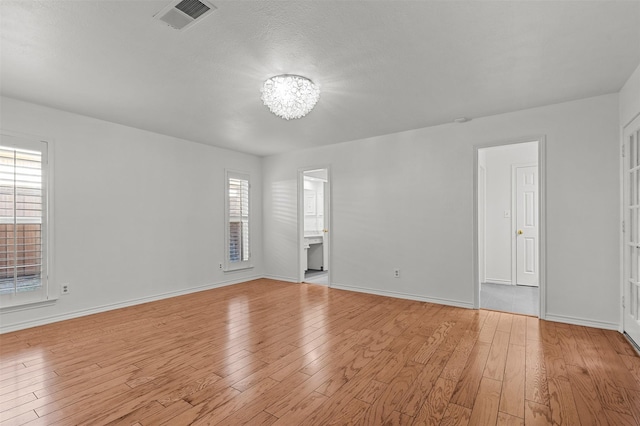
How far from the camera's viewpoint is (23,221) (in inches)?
130

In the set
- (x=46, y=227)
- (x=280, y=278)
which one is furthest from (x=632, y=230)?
(x=46, y=227)

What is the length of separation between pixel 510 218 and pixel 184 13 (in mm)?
5735

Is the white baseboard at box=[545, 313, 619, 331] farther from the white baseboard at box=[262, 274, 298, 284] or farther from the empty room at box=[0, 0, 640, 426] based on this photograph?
the white baseboard at box=[262, 274, 298, 284]

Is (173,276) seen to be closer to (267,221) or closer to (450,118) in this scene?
(267,221)

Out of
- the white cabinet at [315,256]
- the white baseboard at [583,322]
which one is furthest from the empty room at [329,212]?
the white cabinet at [315,256]

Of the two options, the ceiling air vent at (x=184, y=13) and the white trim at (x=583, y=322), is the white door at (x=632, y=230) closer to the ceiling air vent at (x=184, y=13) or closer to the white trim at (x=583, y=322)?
the white trim at (x=583, y=322)

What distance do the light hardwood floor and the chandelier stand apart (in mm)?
2190

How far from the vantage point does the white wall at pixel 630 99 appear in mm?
2650

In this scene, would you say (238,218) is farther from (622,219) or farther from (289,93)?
(622,219)

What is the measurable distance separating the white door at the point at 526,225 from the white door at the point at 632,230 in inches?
94.9

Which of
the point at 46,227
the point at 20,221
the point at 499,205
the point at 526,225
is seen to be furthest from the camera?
the point at 499,205

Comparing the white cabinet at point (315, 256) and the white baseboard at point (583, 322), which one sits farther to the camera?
the white cabinet at point (315, 256)

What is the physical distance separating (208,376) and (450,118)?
3.85 m

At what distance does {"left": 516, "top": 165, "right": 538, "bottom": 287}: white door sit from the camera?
5.38 metres
